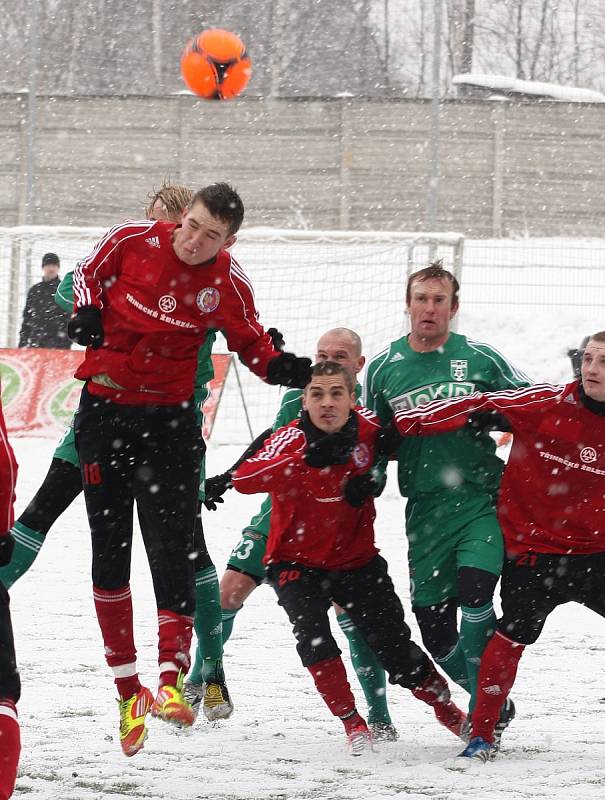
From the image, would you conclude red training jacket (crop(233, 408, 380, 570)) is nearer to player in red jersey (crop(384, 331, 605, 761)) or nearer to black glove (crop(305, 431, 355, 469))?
black glove (crop(305, 431, 355, 469))

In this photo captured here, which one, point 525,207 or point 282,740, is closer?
point 282,740

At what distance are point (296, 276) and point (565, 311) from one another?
162 inches

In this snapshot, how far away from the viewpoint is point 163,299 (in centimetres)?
441

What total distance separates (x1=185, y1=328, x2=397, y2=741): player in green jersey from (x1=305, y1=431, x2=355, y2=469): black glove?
0.40 meters

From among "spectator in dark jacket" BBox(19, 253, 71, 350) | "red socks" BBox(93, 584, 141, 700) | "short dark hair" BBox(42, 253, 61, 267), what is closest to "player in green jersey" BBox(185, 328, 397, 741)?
"red socks" BBox(93, 584, 141, 700)

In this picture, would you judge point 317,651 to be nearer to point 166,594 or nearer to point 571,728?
point 166,594

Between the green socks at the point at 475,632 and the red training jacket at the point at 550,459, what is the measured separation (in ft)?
0.86

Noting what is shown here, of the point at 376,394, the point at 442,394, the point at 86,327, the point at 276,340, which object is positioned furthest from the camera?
the point at 376,394

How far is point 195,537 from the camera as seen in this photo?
497cm

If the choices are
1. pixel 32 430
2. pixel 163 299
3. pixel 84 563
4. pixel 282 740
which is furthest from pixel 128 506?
pixel 32 430

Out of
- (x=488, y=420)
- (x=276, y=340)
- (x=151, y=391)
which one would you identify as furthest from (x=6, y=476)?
(x=488, y=420)

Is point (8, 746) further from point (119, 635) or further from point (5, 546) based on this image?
point (119, 635)

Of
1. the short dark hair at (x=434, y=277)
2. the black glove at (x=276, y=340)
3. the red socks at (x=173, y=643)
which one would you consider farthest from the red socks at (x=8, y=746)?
the short dark hair at (x=434, y=277)

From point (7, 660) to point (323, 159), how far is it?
18102mm
